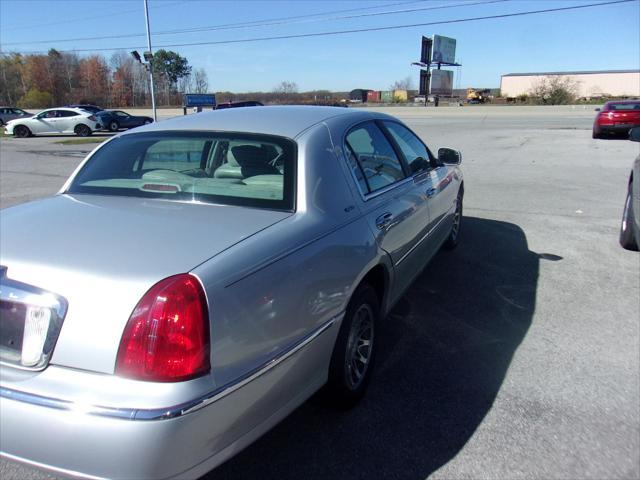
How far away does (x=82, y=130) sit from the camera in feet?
87.0

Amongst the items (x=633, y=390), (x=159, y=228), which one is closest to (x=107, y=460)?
(x=159, y=228)

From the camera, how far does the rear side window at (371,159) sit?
3.15 meters

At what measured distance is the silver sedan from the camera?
5.68ft

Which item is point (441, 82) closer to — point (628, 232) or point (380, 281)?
point (628, 232)

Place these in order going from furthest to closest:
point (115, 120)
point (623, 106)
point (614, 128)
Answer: point (115, 120) → point (623, 106) → point (614, 128)

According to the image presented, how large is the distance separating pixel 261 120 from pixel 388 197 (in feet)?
3.10

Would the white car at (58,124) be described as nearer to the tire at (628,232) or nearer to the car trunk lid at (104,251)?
the tire at (628,232)

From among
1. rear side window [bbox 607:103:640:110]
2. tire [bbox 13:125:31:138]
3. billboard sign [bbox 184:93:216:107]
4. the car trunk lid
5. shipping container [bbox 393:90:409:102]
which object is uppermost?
shipping container [bbox 393:90:409:102]

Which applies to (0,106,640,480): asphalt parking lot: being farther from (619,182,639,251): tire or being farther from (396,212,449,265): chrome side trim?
(396,212,449,265): chrome side trim

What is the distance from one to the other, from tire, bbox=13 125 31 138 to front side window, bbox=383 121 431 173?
1110 inches

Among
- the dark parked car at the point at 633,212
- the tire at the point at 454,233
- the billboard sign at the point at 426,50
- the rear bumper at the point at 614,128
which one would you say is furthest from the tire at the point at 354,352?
the billboard sign at the point at 426,50

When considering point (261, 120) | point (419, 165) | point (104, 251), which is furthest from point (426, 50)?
point (104, 251)

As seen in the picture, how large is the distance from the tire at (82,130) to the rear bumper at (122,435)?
2769 cm

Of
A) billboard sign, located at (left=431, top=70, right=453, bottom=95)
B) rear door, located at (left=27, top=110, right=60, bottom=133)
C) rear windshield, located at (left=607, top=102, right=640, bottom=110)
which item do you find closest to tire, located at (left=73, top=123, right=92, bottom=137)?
rear door, located at (left=27, top=110, right=60, bottom=133)
